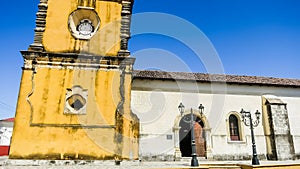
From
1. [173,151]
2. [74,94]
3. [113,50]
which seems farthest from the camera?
[173,151]

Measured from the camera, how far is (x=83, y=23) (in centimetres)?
1230

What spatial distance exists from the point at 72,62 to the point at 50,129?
Answer: 11.6 ft

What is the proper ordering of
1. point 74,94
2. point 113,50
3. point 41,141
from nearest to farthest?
point 41,141
point 74,94
point 113,50

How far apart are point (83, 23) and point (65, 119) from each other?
18.9 feet

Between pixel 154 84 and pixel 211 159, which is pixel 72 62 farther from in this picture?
pixel 211 159

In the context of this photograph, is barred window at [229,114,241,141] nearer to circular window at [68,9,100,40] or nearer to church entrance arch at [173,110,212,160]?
church entrance arch at [173,110,212,160]

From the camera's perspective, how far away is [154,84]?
14.8 meters

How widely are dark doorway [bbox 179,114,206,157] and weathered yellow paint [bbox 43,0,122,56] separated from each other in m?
7.72

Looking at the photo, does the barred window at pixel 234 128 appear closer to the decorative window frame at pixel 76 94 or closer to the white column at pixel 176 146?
the white column at pixel 176 146

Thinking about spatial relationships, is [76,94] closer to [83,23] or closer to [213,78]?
[83,23]

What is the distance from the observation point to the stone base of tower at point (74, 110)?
32.0 ft

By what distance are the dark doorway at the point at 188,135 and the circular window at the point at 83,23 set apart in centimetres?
874

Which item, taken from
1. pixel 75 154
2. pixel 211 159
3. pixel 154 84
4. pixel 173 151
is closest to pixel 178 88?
pixel 154 84

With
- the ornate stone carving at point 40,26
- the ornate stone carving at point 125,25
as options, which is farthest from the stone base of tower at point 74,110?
the ornate stone carving at point 125,25
